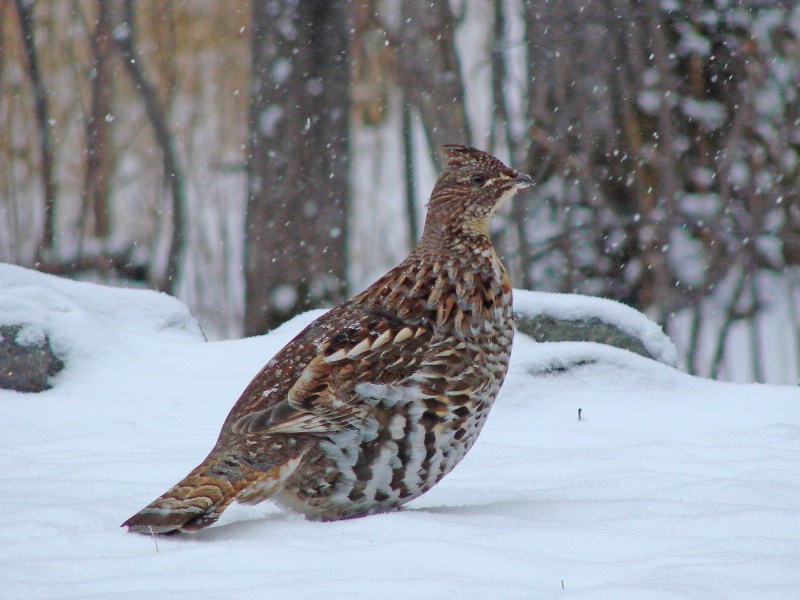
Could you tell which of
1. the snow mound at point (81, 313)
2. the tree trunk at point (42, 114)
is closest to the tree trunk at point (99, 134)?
the tree trunk at point (42, 114)

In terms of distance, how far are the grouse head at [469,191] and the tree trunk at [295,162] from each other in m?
4.28

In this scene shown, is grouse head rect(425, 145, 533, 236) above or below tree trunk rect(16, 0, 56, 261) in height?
below

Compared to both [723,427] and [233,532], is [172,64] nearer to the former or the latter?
[723,427]

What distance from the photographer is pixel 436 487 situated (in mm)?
3592

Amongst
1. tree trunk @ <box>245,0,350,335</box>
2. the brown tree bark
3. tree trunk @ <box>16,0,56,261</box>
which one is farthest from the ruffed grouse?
tree trunk @ <box>16,0,56,261</box>

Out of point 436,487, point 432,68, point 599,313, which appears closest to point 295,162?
point 432,68

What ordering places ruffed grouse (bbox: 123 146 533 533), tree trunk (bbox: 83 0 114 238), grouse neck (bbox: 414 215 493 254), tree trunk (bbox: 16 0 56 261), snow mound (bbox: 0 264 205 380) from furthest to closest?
tree trunk (bbox: 16 0 56 261) → tree trunk (bbox: 83 0 114 238) → snow mound (bbox: 0 264 205 380) → grouse neck (bbox: 414 215 493 254) → ruffed grouse (bbox: 123 146 533 533)

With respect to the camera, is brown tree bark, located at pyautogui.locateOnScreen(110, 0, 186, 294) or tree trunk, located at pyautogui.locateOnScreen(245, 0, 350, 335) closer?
tree trunk, located at pyautogui.locateOnScreen(245, 0, 350, 335)

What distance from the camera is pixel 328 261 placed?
7.55 meters

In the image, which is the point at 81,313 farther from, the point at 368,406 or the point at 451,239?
the point at 368,406

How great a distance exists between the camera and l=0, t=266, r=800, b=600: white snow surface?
2041mm

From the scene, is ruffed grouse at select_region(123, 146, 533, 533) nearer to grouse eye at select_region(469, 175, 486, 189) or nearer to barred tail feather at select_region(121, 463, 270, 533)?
barred tail feather at select_region(121, 463, 270, 533)

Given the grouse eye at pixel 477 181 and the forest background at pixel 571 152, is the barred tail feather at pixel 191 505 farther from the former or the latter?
the forest background at pixel 571 152

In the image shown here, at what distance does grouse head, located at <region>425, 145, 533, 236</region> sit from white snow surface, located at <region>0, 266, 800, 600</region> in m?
0.98
